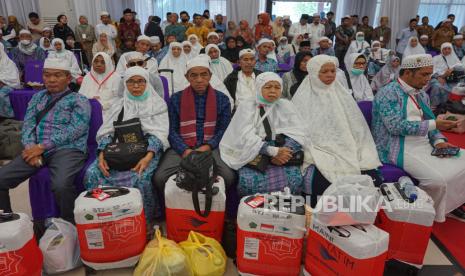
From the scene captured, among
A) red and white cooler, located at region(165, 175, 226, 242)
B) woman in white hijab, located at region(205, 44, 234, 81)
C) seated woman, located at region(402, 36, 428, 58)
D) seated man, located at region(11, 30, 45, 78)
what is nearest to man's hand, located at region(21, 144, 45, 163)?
red and white cooler, located at region(165, 175, 226, 242)

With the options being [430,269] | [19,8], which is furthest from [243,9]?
[430,269]

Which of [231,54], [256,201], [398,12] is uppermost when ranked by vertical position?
[398,12]

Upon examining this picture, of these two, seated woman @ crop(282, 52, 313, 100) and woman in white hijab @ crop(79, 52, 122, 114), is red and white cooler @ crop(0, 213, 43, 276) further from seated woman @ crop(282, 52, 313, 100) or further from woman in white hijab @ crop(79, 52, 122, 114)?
seated woman @ crop(282, 52, 313, 100)

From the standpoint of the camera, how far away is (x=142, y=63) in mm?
3988

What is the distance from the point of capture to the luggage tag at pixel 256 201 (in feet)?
6.06

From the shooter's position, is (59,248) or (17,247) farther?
(59,248)

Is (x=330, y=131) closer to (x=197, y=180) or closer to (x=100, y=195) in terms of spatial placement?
(x=197, y=180)

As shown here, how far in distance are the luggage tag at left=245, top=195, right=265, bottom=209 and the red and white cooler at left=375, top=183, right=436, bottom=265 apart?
75 centimetres

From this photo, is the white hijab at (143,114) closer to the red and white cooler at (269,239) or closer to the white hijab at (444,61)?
the red and white cooler at (269,239)

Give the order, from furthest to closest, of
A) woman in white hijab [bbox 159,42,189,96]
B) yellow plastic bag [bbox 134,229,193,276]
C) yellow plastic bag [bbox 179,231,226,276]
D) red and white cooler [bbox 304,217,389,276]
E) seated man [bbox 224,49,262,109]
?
woman in white hijab [bbox 159,42,189,96]
seated man [bbox 224,49,262,109]
yellow plastic bag [bbox 179,231,226,276]
yellow plastic bag [bbox 134,229,193,276]
red and white cooler [bbox 304,217,389,276]

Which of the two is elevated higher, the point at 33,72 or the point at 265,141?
the point at 33,72

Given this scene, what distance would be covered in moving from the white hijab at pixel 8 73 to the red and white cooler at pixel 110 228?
3.59 m

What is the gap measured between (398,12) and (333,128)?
9.60 m

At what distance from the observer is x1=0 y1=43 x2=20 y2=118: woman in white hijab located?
4164mm
